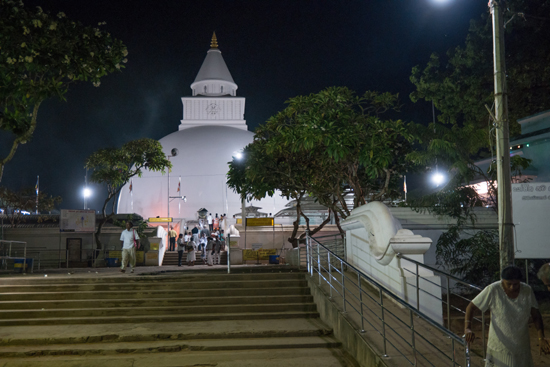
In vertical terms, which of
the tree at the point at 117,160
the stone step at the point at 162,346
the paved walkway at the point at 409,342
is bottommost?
the stone step at the point at 162,346

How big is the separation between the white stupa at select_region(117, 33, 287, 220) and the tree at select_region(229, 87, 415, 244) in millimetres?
23795

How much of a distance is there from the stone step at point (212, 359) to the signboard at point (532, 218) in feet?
10.5

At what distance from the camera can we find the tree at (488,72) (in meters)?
16.4

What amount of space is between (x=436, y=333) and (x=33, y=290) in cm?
824

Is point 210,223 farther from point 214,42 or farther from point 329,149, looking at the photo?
point 214,42

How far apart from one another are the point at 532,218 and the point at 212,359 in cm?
515

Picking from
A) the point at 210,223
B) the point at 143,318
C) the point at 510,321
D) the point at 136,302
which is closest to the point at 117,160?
the point at 210,223

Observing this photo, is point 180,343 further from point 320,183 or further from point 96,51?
point 320,183

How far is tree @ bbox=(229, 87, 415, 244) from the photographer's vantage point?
41.4 feet

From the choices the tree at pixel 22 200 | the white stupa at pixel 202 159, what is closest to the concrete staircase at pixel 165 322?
the tree at pixel 22 200

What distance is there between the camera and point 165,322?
8.86 metres

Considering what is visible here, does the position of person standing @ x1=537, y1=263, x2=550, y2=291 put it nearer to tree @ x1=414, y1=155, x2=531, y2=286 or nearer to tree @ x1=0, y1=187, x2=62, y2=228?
tree @ x1=414, y1=155, x2=531, y2=286

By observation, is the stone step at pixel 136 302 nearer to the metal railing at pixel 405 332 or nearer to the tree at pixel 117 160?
the metal railing at pixel 405 332

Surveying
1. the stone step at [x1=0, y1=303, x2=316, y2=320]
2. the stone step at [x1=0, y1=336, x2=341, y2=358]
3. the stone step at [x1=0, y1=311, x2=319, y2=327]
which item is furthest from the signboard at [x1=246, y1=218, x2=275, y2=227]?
the stone step at [x1=0, y1=336, x2=341, y2=358]
